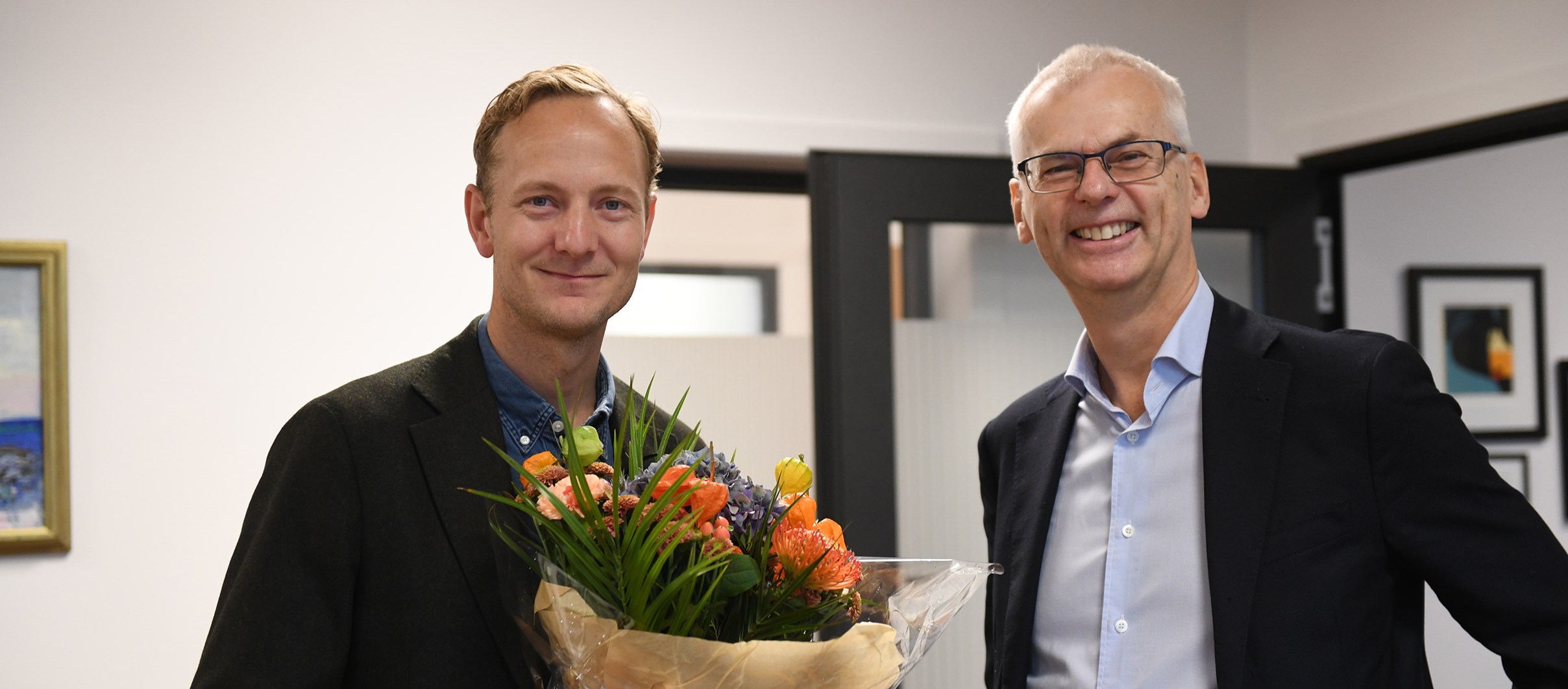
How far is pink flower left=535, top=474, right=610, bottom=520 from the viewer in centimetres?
103

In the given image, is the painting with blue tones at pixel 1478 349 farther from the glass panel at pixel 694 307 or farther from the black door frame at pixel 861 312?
the glass panel at pixel 694 307

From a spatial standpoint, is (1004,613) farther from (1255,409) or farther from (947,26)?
(947,26)

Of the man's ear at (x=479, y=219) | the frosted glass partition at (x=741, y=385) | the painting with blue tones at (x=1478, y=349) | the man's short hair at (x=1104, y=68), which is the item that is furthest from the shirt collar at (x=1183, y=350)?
the painting with blue tones at (x=1478, y=349)

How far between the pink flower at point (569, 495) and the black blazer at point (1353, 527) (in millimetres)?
875

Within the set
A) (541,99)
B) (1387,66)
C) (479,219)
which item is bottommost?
(479,219)

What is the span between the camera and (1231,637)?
4.87ft

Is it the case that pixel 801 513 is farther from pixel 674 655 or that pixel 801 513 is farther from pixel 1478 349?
pixel 1478 349

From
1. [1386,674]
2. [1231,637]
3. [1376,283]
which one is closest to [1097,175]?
[1231,637]

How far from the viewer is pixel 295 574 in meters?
1.24

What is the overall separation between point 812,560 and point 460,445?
0.52 m

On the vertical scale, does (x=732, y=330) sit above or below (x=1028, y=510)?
above

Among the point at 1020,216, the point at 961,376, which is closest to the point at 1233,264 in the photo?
the point at 961,376

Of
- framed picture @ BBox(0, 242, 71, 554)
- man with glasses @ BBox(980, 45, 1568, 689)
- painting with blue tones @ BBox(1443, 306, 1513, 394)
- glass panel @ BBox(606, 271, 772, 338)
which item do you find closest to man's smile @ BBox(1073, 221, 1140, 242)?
man with glasses @ BBox(980, 45, 1568, 689)

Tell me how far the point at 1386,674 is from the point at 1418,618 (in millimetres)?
104
